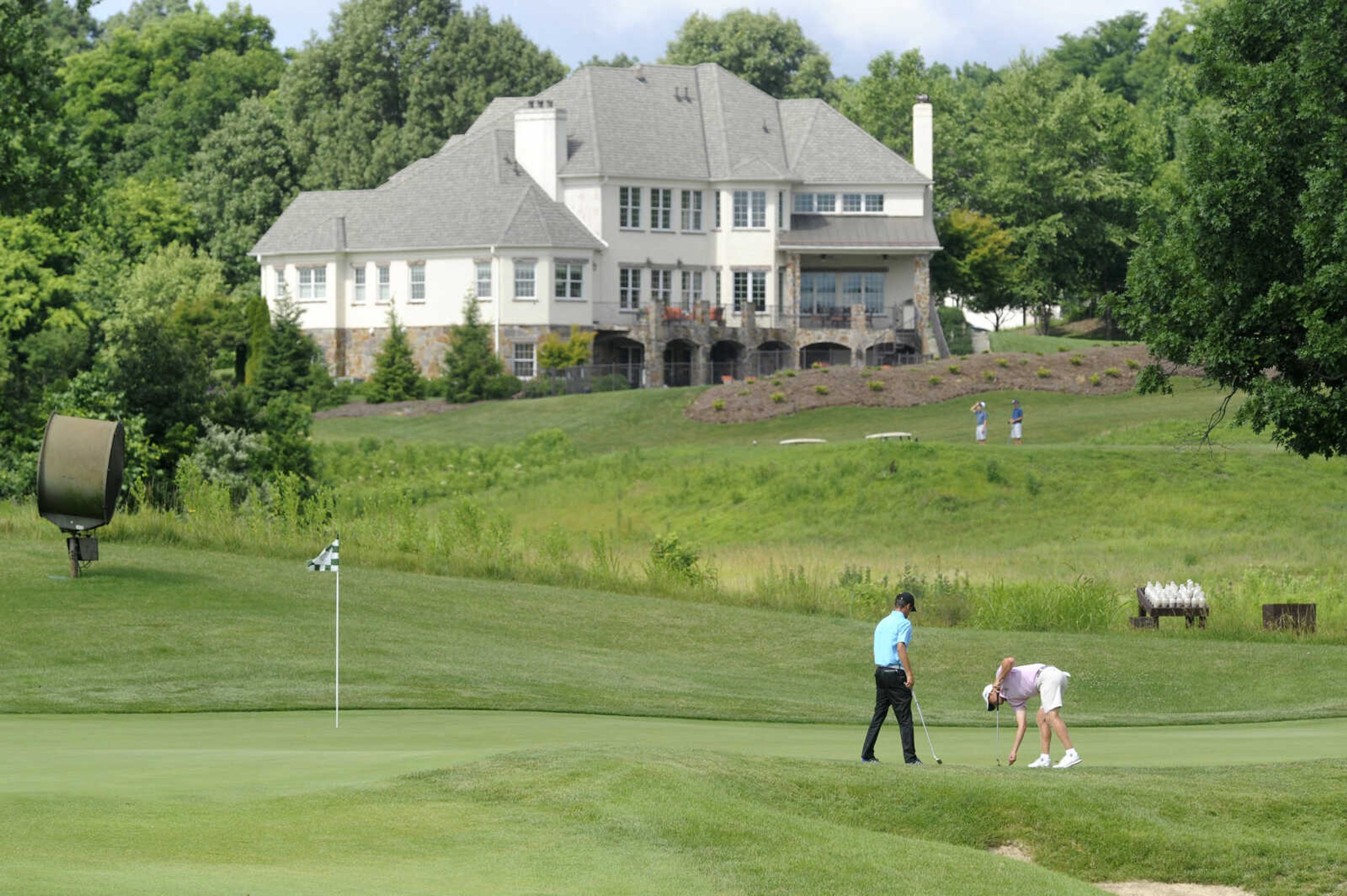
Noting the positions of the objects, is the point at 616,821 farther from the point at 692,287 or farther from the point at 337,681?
the point at 692,287

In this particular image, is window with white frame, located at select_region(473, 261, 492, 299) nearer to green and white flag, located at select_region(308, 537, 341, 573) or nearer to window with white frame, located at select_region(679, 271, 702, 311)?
window with white frame, located at select_region(679, 271, 702, 311)

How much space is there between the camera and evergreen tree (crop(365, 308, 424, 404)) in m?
70.7

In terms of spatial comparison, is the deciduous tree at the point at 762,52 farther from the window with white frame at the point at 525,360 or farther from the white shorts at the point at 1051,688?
the white shorts at the point at 1051,688

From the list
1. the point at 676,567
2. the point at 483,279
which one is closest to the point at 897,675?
the point at 676,567

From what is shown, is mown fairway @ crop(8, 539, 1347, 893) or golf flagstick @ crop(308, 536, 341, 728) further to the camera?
golf flagstick @ crop(308, 536, 341, 728)

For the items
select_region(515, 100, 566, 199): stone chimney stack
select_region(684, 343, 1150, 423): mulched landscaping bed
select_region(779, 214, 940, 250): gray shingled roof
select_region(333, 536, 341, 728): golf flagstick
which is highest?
select_region(515, 100, 566, 199): stone chimney stack

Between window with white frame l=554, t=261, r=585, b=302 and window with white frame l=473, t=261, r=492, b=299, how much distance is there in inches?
105

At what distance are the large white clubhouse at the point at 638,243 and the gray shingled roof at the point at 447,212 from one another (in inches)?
3.5

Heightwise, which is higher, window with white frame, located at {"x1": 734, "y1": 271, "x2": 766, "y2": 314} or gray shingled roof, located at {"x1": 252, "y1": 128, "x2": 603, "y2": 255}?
gray shingled roof, located at {"x1": 252, "y1": 128, "x2": 603, "y2": 255}

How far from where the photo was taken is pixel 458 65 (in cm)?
10119

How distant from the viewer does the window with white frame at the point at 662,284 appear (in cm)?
7819

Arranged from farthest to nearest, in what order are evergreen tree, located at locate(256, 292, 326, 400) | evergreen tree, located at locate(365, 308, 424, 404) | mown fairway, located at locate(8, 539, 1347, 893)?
evergreen tree, located at locate(365, 308, 424, 404), evergreen tree, located at locate(256, 292, 326, 400), mown fairway, located at locate(8, 539, 1347, 893)

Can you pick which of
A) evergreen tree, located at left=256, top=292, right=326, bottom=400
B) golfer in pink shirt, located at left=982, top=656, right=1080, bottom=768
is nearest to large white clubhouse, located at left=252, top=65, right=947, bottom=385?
evergreen tree, located at left=256, top=292, right=326, bottom=400

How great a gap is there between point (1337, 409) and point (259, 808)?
1723 cm
